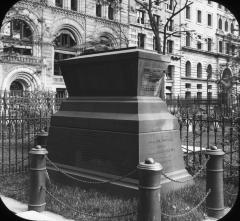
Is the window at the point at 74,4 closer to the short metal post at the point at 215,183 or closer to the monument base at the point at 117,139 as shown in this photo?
the monument base at the point at 117,139

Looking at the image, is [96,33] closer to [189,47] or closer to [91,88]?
[189,47]

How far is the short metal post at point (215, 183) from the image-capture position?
5.21 meters

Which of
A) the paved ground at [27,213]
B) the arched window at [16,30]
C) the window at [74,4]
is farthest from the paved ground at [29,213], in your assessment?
the window at [74,4]

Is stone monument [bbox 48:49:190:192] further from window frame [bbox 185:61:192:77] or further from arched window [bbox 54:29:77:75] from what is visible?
window frame [bbox 185:61:192:77]

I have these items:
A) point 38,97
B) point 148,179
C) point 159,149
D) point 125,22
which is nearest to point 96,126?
point 159,149

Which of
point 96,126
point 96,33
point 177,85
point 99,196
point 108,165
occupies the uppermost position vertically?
point 96,33

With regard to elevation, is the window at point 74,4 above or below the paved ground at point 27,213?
above

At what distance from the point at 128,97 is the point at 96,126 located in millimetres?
824

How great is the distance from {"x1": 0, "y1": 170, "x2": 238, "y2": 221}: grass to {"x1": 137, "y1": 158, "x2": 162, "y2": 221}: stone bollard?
69 cm

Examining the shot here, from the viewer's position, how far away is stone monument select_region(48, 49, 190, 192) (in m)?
5.77

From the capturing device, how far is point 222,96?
705 cm

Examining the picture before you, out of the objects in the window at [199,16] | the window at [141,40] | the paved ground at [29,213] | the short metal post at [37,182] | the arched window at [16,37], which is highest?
the window at [199,16]

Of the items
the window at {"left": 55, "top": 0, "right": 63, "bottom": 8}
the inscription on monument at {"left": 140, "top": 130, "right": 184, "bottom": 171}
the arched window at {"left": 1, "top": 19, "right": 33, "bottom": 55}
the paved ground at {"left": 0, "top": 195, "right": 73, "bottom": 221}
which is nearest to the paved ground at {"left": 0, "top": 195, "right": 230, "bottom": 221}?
the paved ground at {"left": 0, "top": 195, "right": 73, "bottom": 221}

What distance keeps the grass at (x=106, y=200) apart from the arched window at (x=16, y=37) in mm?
6212
